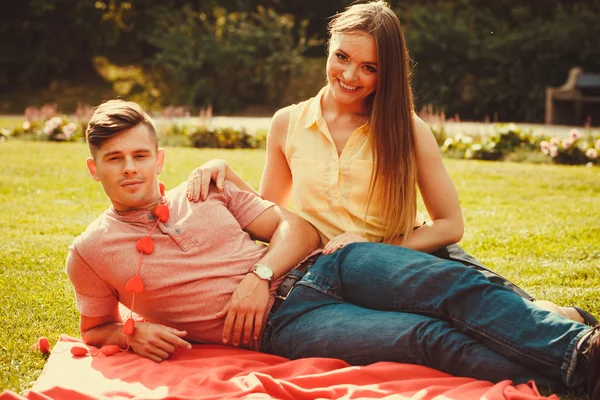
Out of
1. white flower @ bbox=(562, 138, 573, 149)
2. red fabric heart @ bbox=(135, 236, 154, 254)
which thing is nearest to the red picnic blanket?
red fabric heart @ bbox=(135, 236, 154, 254)

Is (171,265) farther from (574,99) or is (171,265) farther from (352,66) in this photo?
(574,99)

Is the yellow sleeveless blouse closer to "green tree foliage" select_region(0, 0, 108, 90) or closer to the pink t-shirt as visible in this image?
the pink t-shirt

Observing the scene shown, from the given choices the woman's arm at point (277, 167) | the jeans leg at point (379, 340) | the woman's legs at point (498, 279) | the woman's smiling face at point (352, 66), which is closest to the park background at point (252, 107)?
the woman's legs at point (498, 279)

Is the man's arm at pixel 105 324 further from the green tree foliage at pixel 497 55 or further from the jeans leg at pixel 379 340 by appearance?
the green tree foliage at pixel 497 55

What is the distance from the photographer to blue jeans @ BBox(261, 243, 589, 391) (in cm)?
271

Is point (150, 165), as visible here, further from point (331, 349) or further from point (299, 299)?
point (331, 349)

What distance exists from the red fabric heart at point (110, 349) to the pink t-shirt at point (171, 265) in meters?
0.14

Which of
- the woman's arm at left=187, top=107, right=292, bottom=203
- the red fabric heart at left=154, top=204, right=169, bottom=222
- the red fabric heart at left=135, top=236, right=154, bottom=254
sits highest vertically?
the woman's arm at left=187, top=107, right=292, bottom=203

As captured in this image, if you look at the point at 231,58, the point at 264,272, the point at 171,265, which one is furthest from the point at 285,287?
the point at 231,58

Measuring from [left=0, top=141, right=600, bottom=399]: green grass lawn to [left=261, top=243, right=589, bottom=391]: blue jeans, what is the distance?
1.18 meters

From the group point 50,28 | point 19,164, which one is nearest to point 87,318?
point 19,164

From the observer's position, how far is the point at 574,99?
46.9 feet

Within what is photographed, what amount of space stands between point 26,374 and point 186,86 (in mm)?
16194

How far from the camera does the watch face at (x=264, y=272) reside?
312 cm
